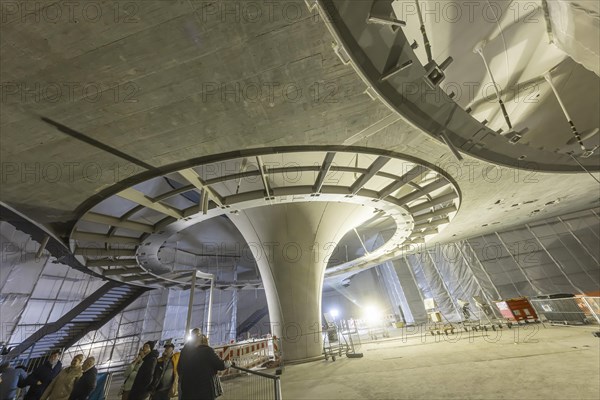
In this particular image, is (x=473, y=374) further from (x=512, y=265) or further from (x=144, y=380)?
(x=512, y=265)

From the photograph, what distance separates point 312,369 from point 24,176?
9285 mm

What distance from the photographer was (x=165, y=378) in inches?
195

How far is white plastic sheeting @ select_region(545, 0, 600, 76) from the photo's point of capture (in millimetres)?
2621

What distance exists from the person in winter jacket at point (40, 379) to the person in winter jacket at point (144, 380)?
8.89 feet

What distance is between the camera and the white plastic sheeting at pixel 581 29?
262cm

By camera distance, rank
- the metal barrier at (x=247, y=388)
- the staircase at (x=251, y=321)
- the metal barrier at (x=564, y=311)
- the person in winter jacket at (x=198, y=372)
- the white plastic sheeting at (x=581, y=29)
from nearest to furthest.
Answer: the white plastic sheeting at (x=581, y=29) → the person in winter jacket at (x=198, y=372) → the metal barrier at (x=247, y=388) → the metal barrier at (x=564, y=311) → the staircase at (x=251, y=321)

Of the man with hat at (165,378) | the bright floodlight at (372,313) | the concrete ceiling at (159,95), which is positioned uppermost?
the concrete ceiling at (159,95)

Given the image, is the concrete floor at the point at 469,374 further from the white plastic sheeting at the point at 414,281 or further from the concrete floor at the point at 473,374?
the white plastic sheeting at the point at 414,281

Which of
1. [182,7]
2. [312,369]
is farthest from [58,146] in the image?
[312,369]

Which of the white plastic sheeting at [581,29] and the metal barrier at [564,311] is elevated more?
the white plastic sheeting at [581,29]

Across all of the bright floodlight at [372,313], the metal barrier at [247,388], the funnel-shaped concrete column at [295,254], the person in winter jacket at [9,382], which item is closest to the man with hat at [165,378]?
the metal barrier at [247,388]

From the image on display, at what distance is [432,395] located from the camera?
14.7ft

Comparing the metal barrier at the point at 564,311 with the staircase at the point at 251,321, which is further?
the staircase at the point at 251,321

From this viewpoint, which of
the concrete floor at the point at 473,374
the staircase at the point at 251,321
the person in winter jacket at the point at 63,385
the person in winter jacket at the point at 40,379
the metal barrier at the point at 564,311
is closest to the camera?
the concrete floor at the point at 473,374
